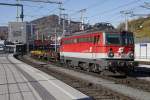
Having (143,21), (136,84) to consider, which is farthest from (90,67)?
(143,21)

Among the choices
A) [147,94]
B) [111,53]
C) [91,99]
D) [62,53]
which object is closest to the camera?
[91,99]

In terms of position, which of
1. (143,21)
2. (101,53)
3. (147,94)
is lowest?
(147,94)

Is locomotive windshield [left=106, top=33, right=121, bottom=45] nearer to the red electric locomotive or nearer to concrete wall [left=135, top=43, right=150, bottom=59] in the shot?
the red electric locomotive

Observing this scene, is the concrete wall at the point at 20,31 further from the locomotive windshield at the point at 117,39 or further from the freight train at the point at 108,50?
the locomotive windshield at the point at 117,39

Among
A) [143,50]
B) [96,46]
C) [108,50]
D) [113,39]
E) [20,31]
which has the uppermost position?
[20,31]

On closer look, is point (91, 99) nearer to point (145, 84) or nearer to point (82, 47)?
point (145, 84)

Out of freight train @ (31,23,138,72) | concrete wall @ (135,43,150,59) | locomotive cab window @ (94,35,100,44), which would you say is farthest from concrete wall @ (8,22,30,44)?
locomotive cab window @ (94,35,100,44)

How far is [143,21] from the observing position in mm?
116500

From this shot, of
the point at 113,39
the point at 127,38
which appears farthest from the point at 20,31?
the point at 113,39

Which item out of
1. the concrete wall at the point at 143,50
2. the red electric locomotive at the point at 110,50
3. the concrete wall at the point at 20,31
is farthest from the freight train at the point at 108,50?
the concrete wall at the point at 20,31

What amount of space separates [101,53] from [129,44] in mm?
1971

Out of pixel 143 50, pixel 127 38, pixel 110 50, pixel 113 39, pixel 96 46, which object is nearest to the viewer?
pixel 110 50

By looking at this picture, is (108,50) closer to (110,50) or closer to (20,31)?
(110,50)

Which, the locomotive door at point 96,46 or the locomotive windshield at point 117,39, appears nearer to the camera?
the locomotive windshield at point 117,39
